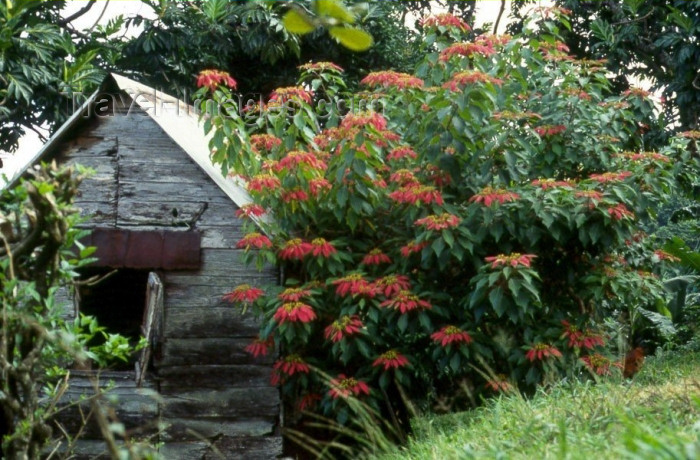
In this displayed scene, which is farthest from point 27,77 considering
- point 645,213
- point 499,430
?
point 499,430

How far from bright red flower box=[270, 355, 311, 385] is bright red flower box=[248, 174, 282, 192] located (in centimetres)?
139

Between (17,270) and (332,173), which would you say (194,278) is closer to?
(332,173)

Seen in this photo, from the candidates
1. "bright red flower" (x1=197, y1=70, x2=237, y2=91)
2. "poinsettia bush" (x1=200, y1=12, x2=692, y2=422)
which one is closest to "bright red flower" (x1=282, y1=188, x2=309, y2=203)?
"poinsettia bush" (x1=200, y1=12, x2=692, y2=422)

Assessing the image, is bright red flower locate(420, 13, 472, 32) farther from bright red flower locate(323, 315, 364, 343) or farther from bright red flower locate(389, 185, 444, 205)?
bright red flower locate(323, 315, 364, 343)

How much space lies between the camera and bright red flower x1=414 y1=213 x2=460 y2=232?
767 centimetres

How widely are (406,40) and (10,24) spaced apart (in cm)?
716

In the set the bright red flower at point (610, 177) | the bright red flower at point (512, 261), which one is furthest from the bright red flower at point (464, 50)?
the bright red flower at point (512, 261)

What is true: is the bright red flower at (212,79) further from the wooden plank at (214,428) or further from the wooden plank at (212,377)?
the wooden plank at (214,428)

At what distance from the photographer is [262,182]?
7.90 metres

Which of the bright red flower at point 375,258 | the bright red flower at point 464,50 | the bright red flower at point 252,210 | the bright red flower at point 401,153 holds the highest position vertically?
the bright red flower at point 464,50

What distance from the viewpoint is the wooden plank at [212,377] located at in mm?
8555

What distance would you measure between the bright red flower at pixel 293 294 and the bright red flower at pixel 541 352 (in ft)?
5.83

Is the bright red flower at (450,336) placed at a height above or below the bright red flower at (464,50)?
below

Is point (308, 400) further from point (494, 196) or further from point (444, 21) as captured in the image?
point (444, 21)
